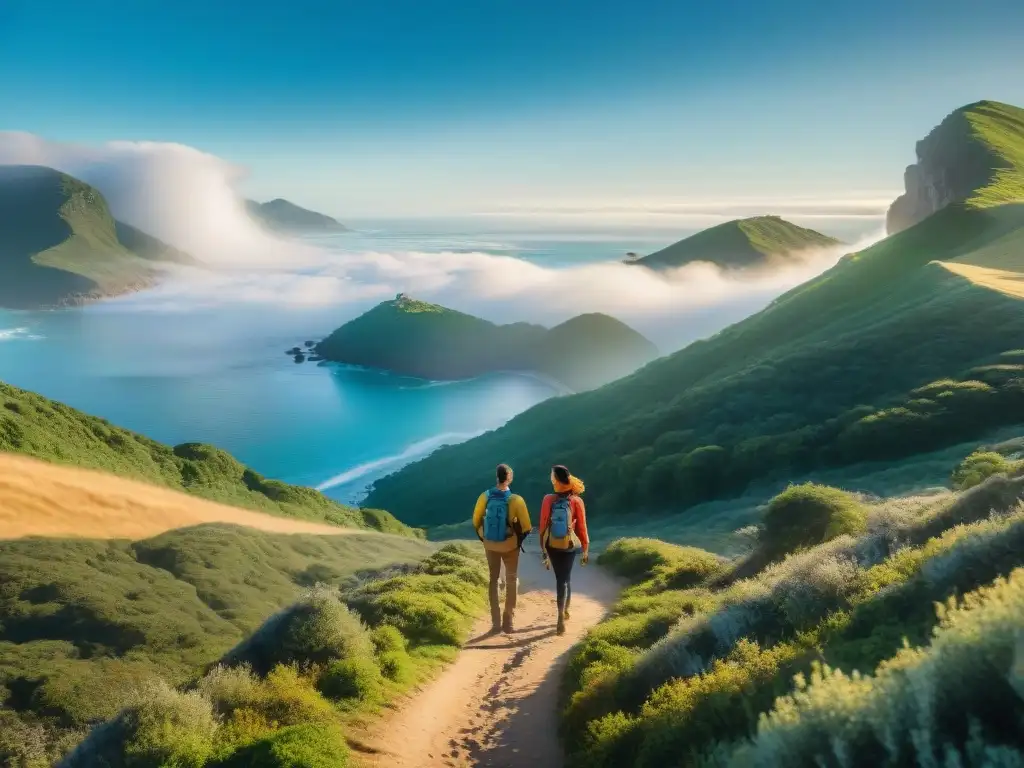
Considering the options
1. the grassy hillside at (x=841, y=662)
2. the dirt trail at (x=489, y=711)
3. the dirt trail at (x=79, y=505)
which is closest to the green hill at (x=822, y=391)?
the grassy hillside at (x=841, y=662)

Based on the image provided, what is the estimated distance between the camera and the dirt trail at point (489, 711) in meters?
8.52

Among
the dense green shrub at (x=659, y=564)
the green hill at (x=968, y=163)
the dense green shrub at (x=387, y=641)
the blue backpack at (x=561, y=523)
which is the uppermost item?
the green hill at (x=968, y=163)

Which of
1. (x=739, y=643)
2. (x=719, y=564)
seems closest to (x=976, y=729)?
(x=739, y=643)

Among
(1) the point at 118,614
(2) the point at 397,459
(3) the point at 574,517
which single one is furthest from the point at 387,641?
(2) the point at 397,459

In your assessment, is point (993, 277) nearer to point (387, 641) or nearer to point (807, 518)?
point (807, 518)

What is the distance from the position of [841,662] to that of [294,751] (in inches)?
214

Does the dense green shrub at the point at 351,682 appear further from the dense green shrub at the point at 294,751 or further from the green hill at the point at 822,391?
the green hill at the point at 822,391

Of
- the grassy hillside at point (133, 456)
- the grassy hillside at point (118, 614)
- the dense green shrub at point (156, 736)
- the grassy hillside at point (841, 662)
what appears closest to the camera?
the grassy hillside at point (841, 662)

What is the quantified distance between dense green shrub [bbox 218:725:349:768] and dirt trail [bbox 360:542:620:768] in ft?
2.13

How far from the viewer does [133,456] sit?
31594 mm

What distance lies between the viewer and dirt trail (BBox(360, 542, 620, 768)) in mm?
8523

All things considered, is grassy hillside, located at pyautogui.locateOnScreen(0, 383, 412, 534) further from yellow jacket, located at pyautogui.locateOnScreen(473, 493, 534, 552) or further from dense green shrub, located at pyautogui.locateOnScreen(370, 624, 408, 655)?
yellow jacket, located at pyautogui.locateOnScreen(473, 493, 534, 552)

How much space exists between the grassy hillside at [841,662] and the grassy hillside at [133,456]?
81.2 feet

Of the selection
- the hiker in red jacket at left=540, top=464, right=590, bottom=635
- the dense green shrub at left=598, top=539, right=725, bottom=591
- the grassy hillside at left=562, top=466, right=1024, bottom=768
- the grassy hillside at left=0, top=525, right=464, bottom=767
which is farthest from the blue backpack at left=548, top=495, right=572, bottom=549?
the dense green shrub at left=598, top=539, right=725, bottom=591
